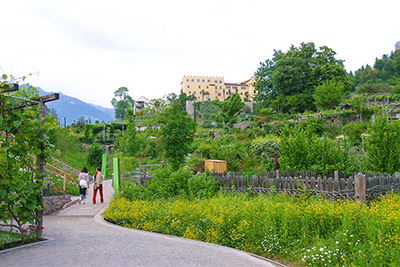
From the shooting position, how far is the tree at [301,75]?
41.8 metres

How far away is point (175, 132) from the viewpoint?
1297 cm

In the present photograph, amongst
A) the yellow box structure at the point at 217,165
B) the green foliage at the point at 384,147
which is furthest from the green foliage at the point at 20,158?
the green foliage at the point at 384,147

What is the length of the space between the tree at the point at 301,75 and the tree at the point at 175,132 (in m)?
30.9

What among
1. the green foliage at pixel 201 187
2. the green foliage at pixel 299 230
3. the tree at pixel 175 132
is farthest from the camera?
the tree at pixel 175 132

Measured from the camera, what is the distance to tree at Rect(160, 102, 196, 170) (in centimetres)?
1304

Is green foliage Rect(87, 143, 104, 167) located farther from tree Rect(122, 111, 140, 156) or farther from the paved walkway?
the paved walkway

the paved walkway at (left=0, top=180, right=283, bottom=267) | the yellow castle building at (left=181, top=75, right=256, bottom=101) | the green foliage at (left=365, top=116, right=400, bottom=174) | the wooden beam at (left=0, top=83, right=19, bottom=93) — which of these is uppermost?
the yellow castle building at (left=181, top=75, right=256, bottom=101)

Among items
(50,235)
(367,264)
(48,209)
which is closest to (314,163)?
(367,264)

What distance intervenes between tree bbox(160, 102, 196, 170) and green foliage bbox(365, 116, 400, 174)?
7.35 meters

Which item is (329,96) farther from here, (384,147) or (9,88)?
(9,88)

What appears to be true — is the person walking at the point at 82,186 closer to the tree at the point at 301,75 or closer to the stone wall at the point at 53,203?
the stone wall at the point at 53,203

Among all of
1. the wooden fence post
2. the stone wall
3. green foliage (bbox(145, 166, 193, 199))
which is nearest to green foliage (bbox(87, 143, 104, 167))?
the stone wall

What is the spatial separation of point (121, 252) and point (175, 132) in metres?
8.54

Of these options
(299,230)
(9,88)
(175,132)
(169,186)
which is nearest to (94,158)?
(175,132)
